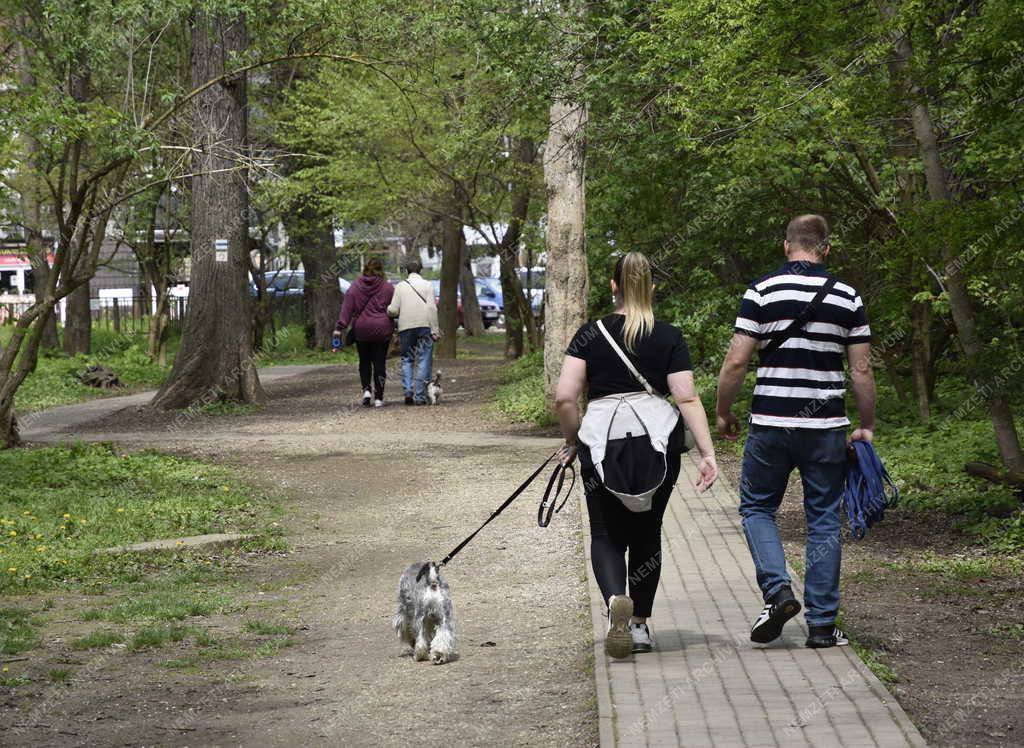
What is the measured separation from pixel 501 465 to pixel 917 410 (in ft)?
16.8

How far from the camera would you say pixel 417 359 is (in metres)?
20.0

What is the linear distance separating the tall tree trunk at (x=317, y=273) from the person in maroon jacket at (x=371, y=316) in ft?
43.2

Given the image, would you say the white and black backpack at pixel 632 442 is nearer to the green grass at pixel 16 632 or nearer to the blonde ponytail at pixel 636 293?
the blonde ponytail at pixel 636 293

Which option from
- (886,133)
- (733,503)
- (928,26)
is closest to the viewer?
(928,26)

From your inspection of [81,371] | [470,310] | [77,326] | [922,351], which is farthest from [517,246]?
[470,310]

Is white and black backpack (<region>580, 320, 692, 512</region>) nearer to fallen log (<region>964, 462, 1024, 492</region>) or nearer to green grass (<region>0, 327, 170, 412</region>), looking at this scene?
fallen log (<region>964, 462, 1024, 492</region>)

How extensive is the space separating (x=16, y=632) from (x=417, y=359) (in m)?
12.8

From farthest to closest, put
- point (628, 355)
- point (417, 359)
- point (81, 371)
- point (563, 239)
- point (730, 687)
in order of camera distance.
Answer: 1. point (81, 371)
2. point (417, 359)
3. point (563, 239)
4. point (628, 355)
5. point (730, 687)

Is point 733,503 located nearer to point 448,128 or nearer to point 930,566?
point 930,566

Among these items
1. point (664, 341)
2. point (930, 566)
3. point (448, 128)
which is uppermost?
point (448, 128)

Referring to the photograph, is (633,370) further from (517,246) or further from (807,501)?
(517,246)

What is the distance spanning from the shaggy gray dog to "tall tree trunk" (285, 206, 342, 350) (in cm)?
2642

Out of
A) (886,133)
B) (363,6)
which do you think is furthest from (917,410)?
(363,6)

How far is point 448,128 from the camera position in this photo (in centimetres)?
2612
